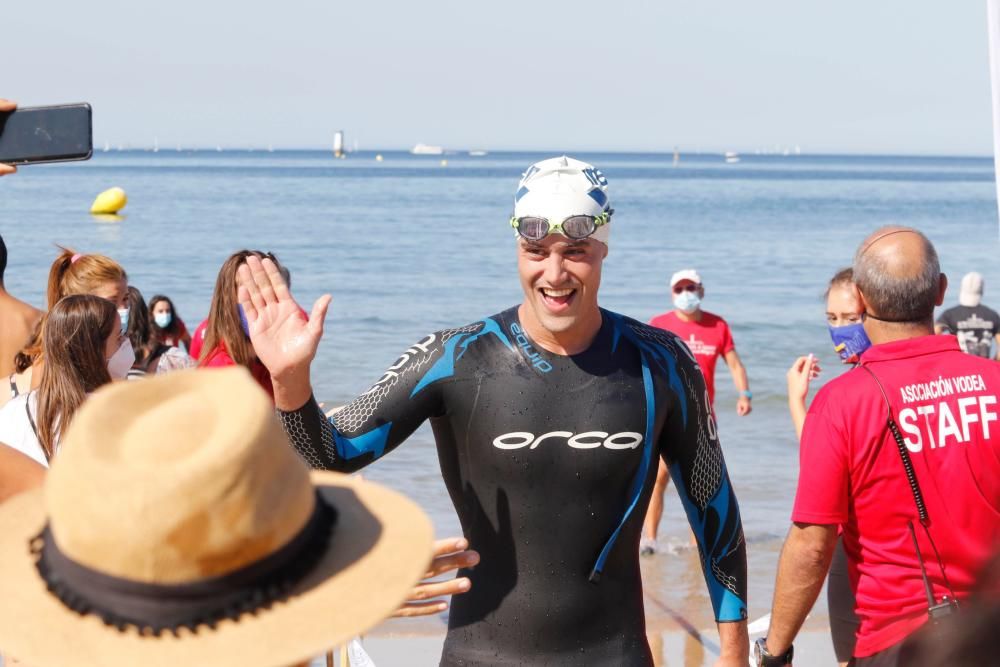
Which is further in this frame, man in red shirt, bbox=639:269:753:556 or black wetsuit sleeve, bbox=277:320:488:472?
man in red shirt, bbox=639:269:753:556

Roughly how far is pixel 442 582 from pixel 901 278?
170 centimetres

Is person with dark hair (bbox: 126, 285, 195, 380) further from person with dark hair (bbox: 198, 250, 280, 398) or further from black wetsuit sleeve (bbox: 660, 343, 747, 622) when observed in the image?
black wetsuit sleeve (bbox: 660, 343, 747, 622)

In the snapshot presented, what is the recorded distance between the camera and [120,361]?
4.66 meters

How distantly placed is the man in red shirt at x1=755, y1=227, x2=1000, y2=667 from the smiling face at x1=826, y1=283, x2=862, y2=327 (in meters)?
1.29

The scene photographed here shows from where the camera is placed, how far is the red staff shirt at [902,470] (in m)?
3.56

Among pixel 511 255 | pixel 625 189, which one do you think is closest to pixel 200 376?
pixel 511 255

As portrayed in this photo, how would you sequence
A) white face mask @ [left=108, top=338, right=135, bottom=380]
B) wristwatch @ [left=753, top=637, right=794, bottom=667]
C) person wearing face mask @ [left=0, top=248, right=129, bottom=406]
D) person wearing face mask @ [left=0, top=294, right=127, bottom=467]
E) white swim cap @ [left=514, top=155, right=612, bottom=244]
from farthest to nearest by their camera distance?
1. person wearing face mask @ [left=0, top=248, right=129, bottom=406]
2. white face mask @ [left=108, top=338, right=135, bottom=380]
3. person wearing face mask @ [left=0, top=294, right=127, bottom=467]
4. wristwatch @ [left=753, top=637, right=794, bottom=667]
5. white swim cap @ [left=514, top=155, right=612, bottom=244]

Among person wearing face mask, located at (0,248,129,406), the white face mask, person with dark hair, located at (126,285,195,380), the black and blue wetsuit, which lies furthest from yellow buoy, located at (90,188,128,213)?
the black and blue wetsuit

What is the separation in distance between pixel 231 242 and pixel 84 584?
3701 centimetres

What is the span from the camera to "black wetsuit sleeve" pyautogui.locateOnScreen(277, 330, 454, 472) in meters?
3.51

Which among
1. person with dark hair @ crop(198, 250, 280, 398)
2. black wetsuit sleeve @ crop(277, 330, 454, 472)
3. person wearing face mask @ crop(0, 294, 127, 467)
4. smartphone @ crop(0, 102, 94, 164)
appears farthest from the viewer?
person with dark hair @ crop(198, 250, 280, 398)

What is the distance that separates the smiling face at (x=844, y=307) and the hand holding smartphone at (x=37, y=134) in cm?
309

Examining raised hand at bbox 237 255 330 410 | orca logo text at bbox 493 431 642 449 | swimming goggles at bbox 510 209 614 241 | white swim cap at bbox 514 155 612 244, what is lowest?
orca logo text at bbox 493 431 642 449

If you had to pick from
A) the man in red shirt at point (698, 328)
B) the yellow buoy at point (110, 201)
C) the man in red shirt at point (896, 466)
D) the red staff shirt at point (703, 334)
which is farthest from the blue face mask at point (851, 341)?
the yellow buoy at point (110, 201)
